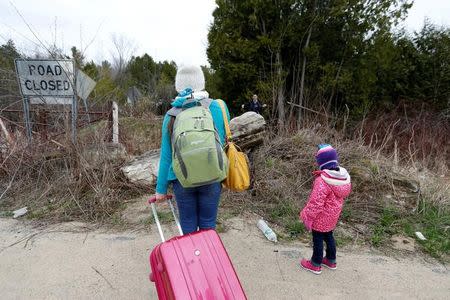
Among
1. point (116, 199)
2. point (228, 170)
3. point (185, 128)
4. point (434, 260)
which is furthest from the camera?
point (116, 199)

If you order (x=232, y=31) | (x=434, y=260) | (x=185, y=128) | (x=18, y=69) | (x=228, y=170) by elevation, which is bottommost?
(x=434, y=260)

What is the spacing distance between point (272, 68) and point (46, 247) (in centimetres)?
864

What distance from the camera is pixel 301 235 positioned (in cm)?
347

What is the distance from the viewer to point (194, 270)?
163 cm

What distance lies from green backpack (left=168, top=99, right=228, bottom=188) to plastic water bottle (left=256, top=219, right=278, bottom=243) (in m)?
1.77

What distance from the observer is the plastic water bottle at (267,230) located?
11.1 feet

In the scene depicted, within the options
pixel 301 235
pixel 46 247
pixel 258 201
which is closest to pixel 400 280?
pixel 301 235

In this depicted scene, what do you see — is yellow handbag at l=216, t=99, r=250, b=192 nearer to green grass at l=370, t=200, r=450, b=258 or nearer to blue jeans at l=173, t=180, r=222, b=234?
blue jeans at l=173, t=180, r=222, b=234

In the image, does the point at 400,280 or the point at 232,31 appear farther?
the point at 232,31

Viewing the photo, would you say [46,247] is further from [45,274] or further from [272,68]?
[272,68]

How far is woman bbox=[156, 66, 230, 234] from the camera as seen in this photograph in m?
2.06

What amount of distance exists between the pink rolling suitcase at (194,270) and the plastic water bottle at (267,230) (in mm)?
1762

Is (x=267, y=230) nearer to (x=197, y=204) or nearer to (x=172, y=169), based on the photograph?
(x=197, y=204)

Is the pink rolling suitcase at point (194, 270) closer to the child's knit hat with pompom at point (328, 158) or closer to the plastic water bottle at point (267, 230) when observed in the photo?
the child's knit hat with pompom at point (328, 158)
